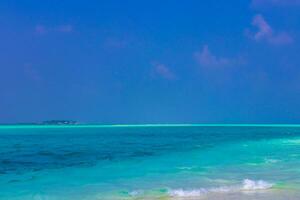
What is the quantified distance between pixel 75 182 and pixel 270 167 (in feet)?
32.1

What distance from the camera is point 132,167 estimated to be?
22.0 meters

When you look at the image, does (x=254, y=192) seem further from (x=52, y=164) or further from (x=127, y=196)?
(x=52, y=164)

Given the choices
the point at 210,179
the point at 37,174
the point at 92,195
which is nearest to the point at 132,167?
the point at 37,174

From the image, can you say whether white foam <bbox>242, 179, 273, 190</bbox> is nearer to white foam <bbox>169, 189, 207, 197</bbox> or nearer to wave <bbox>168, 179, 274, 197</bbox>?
wave <bbox>168, 179, 274, 197</bbox>

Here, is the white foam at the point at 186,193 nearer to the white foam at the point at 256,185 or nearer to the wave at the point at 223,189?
the wave at the point at 223,189

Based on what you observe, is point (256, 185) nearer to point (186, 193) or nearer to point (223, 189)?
point (223, 189)

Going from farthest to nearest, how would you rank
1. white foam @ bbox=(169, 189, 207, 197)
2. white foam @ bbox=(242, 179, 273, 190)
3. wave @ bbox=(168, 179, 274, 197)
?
white foam @ bbox=(242, 179, 273, 190)
wave @ bbox=(168, 179, 274, 197)
white foam @ bbox=(169, 189, 207, 197)

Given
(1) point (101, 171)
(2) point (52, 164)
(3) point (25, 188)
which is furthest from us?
(2) point (52, 164)

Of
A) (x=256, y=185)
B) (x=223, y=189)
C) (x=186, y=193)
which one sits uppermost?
(x=256, y=185)

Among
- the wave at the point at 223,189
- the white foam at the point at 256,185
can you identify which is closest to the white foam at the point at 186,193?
the wave at the point at 223,189

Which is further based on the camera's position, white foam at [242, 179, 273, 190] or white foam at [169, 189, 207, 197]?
white foam at [242, 179, 273, 190]

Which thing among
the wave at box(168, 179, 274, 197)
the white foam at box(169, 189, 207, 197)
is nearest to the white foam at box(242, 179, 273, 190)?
the wave at box(168, 179, 274, 197)

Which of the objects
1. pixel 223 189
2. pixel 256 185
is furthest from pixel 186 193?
pixel 256 185

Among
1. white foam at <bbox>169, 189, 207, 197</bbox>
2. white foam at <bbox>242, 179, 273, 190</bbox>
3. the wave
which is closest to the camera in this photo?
white foam at <bbox>169, 189, 207, 197</bbox>
